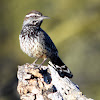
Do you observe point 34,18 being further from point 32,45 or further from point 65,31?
point 65,31

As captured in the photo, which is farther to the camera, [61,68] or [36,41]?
[61,68]

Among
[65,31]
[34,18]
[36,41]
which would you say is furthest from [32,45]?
[65,31]

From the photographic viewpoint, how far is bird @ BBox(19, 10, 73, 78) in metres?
7.81

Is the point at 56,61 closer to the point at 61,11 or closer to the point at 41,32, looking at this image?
the point at 41,32

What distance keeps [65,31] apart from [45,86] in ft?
27.1

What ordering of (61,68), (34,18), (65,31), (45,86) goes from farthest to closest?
(65,31)
(61,68)
(34,18)
(45,86)

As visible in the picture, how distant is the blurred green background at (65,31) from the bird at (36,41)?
18.5 feet

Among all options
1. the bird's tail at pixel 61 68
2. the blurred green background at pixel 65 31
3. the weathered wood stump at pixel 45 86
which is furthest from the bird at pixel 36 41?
the blurred green background at pixel 65 31

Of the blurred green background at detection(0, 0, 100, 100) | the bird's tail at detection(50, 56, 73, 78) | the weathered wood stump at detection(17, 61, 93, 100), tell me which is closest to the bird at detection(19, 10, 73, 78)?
the bird's tail at detection(50, 56, 73, 78)

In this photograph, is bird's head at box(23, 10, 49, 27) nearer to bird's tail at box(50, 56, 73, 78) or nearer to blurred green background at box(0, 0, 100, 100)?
bird's tail at box(50, 56, 73, 78)

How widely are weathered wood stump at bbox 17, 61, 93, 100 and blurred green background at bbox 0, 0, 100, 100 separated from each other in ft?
22.8

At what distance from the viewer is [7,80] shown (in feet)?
44.3

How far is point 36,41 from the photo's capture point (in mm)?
7828

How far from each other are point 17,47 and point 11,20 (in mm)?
1100
